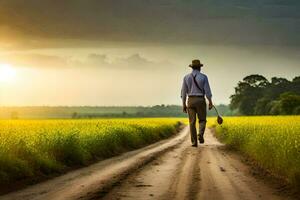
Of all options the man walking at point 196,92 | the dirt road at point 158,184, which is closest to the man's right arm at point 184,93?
the man walking at point 196,92

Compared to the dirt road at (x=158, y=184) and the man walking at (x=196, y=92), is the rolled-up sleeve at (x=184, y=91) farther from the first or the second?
the dirt road at (x=158, y=184)

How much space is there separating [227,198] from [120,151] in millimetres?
14547

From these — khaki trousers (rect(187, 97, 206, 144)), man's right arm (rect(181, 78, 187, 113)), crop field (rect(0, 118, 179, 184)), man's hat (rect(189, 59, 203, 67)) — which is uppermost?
man's hat (rect(189, 59, 203, 67))

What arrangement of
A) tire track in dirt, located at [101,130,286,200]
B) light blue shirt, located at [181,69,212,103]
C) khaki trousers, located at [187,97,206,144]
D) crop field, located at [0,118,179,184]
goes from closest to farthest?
tire track in dirt, located at [101,130,286,200] → crop field, located at [0,118,179,184] → light blue shirt, located at [181,69,212,103] → khaki trousers, located at [187,97,206,144]

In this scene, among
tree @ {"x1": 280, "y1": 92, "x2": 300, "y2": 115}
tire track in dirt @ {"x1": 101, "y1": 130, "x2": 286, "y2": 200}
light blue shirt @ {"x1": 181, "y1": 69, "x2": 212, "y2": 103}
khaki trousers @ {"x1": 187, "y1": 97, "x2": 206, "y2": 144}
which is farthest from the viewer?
tree @ {"x1": 280, "y1": 92, "x2": 300, "y2": 115}

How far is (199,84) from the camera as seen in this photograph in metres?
20.2

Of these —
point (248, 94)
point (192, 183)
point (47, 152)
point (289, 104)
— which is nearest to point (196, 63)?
point (47, 152)

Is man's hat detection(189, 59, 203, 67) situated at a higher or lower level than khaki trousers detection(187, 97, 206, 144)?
higher

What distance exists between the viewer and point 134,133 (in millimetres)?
29922

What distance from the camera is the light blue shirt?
66.2 ft

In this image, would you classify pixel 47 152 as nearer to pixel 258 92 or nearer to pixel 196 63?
pixel 196 63

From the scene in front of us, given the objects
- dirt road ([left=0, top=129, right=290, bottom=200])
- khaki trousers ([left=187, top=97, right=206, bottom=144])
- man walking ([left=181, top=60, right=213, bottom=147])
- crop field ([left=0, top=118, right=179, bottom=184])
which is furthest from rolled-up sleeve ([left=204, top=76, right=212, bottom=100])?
dirt road ([left=0, top=129, right=290, bottom=200])

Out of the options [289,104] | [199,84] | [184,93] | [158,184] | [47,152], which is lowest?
[158,184]

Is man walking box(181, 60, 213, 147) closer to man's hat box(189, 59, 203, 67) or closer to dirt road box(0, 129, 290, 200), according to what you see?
man's hat box(189, 59, 203, 67)
